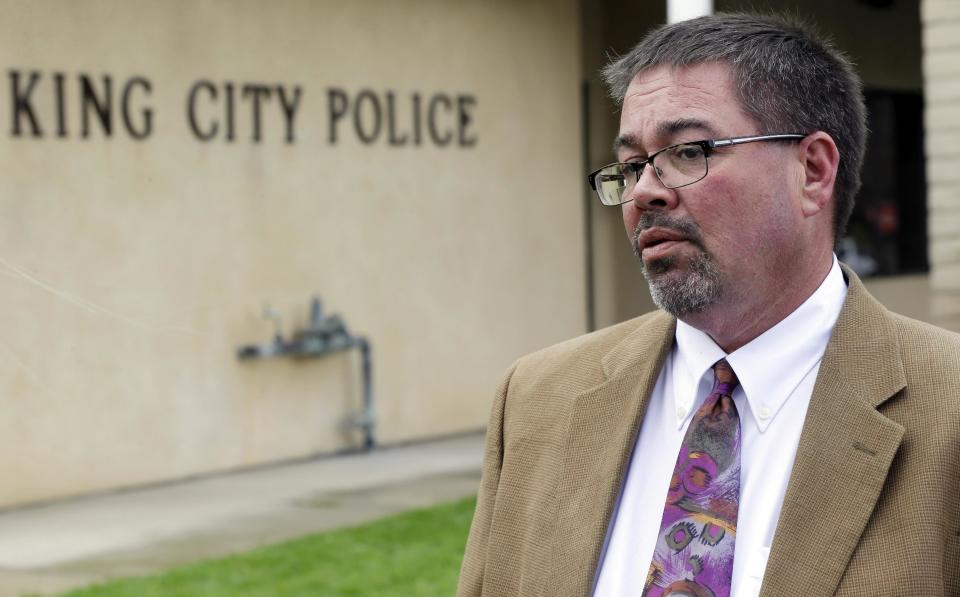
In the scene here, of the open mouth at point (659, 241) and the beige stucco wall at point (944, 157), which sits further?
the beige stucco wall at point (944, 157)

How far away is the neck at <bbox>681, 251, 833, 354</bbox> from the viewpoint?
2.31m

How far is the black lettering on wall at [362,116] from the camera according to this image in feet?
35.4

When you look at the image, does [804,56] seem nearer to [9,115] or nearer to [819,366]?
[819,366]

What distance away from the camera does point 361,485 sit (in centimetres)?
925

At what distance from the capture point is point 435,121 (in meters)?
11.4

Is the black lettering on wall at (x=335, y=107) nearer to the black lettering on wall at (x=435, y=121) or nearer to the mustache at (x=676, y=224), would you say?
the black lettering on wall at (x=435, y=121)

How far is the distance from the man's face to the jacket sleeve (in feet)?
1.28

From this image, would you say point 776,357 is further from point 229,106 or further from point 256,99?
point 256,99

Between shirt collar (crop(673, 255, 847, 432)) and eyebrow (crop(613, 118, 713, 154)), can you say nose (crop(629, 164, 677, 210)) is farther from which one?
shirt collar (crop(673, 255, 847, 432))

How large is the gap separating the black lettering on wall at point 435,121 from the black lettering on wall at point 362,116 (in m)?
0.52

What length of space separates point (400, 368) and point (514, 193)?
1.80 m

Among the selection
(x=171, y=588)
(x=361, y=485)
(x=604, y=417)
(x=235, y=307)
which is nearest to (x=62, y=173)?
(x=235, y=307)

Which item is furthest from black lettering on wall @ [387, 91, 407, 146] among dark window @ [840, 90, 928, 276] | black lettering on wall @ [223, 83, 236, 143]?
dark window @ [840, 90, 928, 276]

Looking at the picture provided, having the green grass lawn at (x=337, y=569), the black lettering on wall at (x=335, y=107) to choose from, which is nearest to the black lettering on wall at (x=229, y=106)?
the black lettering on wall at (x=335, y=107)
